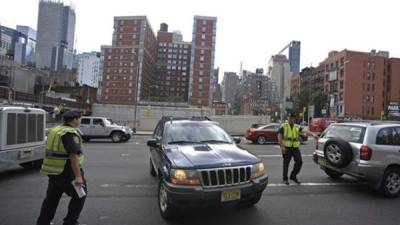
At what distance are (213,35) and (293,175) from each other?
382ft

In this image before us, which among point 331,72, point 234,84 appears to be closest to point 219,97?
point 234,84

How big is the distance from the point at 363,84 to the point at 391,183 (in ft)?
310

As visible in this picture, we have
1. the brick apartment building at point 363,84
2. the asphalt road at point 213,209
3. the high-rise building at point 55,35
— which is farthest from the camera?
the high-rise building at point 55,35

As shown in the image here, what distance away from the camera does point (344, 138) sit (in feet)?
27.6

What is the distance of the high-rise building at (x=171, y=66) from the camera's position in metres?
148

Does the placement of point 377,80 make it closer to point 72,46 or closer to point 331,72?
point 331,72

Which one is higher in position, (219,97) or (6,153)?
(219,97)

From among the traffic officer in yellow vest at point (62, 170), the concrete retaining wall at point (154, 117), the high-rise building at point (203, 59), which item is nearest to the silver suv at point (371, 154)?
the traffic officer in yellow vest at point (62, 170)

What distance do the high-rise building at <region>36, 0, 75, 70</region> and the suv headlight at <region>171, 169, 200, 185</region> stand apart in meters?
144

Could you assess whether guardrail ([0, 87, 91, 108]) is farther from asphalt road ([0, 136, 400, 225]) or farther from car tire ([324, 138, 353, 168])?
car tire ([324, 138, 353, 168])

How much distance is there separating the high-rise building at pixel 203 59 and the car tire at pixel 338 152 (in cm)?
11362

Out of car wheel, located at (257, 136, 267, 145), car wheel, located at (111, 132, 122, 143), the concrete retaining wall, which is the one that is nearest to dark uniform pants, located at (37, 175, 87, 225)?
car wheel, located at (111, 132, 122, 143)

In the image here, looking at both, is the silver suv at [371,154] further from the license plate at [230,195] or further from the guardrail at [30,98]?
the guardrail at [30,98]

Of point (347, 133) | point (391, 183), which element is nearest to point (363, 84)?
point (347, 133)
